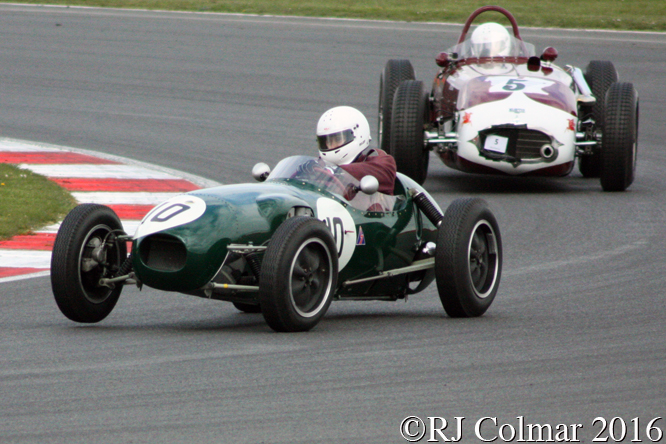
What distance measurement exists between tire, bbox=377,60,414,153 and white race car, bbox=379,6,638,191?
22 mm

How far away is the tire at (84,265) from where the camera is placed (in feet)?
20.7

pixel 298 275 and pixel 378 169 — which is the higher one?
pixel 378 169

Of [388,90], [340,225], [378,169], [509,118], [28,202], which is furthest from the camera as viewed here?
[388,90]

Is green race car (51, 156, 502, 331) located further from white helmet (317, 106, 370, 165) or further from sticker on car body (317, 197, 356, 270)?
white helmet (317, 106, 370, 165)

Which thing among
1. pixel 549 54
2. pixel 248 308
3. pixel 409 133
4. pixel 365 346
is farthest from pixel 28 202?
pixel 549 54

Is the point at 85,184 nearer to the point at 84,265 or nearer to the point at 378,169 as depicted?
the point at 378,169

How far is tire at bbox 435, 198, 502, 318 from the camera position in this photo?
6.94 metres

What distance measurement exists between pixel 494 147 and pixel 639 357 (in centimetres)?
668

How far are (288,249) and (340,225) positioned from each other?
2.59 feet

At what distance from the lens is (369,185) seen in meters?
6.86

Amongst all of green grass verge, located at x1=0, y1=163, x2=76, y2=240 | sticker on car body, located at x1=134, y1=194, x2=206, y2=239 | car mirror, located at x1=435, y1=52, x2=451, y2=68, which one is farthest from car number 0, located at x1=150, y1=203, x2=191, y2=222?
car mirror, located at x1=435, y1=52, x2=451, y2=68

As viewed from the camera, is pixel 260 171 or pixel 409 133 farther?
pixel 409 133

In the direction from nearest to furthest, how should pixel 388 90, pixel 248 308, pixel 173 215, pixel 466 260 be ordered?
pixel 173 215 < pixel 466 260 < pixel 248 308 < pixel 388 90

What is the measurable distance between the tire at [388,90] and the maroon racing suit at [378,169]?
6232mm
